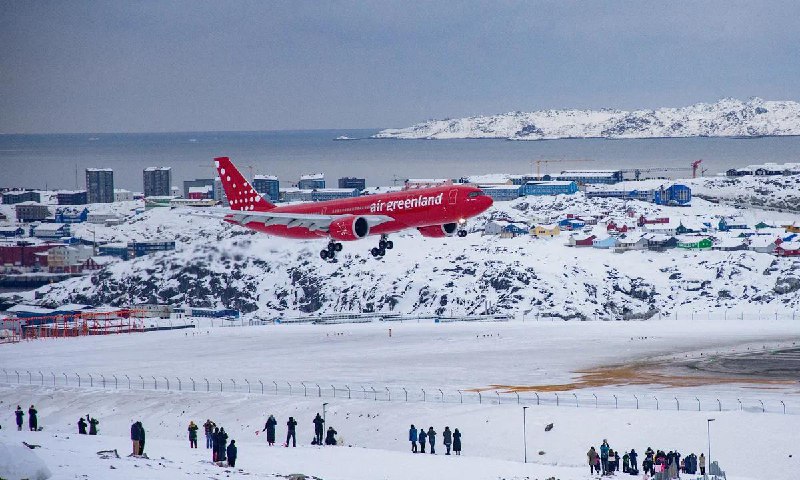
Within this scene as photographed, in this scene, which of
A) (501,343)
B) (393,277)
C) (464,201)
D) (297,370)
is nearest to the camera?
(464,201)

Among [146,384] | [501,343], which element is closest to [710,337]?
[501,343]

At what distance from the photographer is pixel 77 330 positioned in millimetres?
131125

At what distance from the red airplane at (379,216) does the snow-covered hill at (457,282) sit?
40.8 meters

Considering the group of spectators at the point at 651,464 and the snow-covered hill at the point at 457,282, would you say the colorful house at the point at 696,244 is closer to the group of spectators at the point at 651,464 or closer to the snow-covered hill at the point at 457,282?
the snow-covered hill at the point at 457,282

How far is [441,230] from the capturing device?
9112cm

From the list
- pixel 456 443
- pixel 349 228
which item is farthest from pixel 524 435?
pixel 349 228

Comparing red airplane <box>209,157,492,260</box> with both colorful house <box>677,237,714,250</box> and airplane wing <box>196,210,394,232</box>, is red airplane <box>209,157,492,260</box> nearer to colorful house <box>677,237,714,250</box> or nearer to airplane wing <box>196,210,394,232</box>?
airplane wing <box>196,210,394,232</box>

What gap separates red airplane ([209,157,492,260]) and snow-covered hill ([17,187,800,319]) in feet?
134

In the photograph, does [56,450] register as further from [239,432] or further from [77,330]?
[77,330]

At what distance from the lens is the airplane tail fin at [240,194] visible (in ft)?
357

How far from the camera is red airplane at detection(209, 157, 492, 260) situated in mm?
86188

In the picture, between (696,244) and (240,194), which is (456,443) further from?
(696,244)

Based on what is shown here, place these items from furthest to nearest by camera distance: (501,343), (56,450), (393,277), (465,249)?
(465,249)
(393,277)
(501,343)
(56,450)

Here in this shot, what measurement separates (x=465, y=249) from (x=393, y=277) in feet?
57.8
